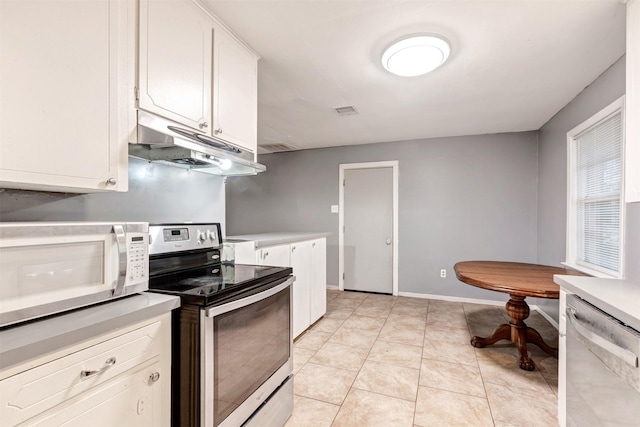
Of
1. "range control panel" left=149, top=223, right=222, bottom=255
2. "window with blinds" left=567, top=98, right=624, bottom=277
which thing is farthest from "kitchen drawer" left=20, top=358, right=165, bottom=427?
"window with blinds" left=567, top=98, right=624, bottom=277

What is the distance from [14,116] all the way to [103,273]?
56 cm

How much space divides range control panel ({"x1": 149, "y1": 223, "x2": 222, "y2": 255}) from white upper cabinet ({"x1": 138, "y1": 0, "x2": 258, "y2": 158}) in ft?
1.88

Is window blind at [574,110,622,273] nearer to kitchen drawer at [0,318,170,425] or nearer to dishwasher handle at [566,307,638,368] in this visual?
dishwasher handle at [566,307,638,368]

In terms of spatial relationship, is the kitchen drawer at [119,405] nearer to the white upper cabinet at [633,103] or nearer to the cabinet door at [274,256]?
the cabinet door at [274,256]

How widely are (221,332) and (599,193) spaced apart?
10.6 ft

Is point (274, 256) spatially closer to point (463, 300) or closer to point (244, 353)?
point (244, 353)

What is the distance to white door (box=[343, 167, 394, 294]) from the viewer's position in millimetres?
4539

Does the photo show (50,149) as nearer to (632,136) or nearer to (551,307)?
(632,136)

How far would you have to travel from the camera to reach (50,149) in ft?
3.34

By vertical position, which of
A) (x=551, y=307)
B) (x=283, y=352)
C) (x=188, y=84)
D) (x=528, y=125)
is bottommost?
(x=551, y=307)

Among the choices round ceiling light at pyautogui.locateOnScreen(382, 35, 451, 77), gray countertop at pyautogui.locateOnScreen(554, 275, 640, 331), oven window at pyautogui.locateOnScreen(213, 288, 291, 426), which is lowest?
oven window at pyautogui.locateOnScreen(213, 288, 291, 426)

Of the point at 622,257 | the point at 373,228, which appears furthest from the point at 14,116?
the point at 373,228

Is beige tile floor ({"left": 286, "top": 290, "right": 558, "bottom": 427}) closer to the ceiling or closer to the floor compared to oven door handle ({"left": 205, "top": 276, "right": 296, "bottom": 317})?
closer to the floor

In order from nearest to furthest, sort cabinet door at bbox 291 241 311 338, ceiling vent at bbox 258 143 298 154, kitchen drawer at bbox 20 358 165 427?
kitchen drawer at bbox 20 358 165 427, cabinet door at bbox 291 241 311 338, ceiling vent at bbox 258 143 298 154
